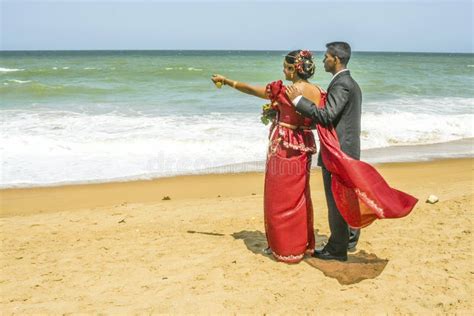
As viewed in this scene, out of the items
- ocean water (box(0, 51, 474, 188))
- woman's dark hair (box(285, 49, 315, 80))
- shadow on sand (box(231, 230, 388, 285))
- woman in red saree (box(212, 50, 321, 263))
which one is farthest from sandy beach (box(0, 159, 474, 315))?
ocean water (box(0, 51, 474, 188))

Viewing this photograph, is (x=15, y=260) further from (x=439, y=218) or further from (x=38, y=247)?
(x=439, y=218)

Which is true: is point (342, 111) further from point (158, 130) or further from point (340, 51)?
point (158, 130)

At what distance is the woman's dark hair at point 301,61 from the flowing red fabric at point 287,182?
172mm

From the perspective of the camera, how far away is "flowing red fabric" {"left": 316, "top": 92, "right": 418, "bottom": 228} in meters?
3.68

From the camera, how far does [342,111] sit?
3.86 metres

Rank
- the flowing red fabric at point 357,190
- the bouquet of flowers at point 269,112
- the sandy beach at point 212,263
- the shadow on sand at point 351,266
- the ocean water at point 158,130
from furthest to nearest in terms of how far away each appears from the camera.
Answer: the ocean water at point 158,130 → the bouquet of flowers at point 269,112 → the shadow on sand at point 351,266 → the flowing red fabric at point 357,190 → the sandy beach at point 212,263

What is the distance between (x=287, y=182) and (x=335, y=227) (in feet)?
1.78

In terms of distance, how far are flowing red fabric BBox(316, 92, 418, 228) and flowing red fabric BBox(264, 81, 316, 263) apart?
0.65 feet

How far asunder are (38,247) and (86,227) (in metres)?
0.72

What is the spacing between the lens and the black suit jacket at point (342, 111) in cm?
368

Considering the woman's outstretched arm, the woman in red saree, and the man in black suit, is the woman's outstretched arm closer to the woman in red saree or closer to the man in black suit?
the woman in red saree

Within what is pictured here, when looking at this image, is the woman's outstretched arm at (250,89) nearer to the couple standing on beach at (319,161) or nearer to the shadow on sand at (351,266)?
the couple standing on beach at (319,161)

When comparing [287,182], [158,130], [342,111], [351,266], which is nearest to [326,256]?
[351,266]

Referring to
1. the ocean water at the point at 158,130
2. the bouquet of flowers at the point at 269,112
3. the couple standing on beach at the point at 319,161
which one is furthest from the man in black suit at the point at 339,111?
the ocean water at the point at 158,130
